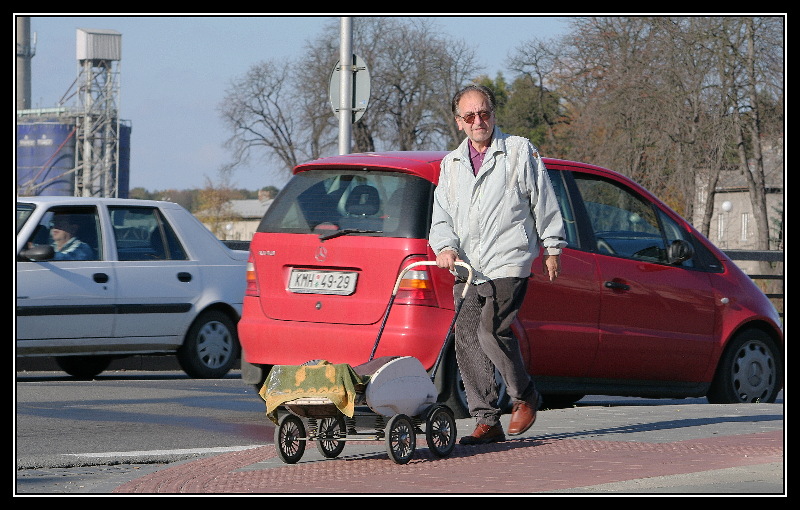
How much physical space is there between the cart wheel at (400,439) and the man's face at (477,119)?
1.41 metres

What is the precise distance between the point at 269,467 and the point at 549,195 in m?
1.84

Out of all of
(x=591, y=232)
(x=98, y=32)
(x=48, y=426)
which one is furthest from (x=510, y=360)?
(x=98, y=32)

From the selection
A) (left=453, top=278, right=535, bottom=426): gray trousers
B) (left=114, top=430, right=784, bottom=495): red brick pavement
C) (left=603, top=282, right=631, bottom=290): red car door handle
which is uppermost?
(left=603, top=282, right=631, bottom=290): red car door handle

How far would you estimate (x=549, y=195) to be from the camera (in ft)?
20.9

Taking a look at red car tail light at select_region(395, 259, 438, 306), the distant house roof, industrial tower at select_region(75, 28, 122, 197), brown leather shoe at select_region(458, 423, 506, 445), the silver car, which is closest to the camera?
brown leather shoe at select_region(458, 423, 506, 445)

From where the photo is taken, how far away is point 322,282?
7.94 meters

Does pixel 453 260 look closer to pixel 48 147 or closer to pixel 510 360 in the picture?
pixel 510 360

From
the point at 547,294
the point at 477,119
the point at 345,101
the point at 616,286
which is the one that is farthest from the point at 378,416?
the point at 345,101

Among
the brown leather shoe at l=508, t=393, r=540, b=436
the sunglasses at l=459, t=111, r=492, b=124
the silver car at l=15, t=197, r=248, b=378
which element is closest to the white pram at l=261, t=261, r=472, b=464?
the brown leather shoe at l=508, t=393, r=540, b=436

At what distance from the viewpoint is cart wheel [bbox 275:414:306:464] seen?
5926 millimetres

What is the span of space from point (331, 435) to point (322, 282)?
1.97 meters

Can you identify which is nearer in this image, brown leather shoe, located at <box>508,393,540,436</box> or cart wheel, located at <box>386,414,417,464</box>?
cart wheel, located at <box>386,414,417,464</box>

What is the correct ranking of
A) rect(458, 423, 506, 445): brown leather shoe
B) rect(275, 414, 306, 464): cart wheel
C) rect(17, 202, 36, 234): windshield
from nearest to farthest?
1. rect(275, 414, 306, 464): cart wheel
2. rect(458, 423, 506, 445): brown leather shoe
3. rect(17, 202, 36, 234): windshield

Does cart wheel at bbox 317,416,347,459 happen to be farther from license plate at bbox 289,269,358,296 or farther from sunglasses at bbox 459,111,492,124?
license plate at bbox 289,269,358,296
